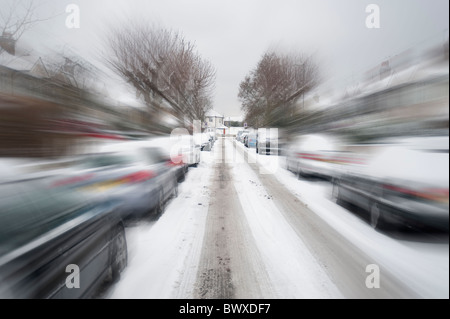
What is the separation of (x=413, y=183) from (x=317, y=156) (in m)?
5.61

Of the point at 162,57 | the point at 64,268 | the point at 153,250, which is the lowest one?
the point at 153,250

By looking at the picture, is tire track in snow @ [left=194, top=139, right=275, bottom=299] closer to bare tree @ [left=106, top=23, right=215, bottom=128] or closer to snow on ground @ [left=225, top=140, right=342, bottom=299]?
snow on ground @ [left=225, top=140, right=342, bottom=299]

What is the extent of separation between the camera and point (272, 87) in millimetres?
30016

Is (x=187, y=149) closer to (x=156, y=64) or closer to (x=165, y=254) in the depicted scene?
(x=165, y=254)

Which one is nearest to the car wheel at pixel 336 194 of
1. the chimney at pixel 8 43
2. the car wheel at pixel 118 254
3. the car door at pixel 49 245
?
the car wheel at pixel 118 254

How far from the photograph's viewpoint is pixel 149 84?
14.3 m

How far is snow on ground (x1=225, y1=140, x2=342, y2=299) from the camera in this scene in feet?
8.18

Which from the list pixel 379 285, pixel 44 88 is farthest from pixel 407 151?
pixel 44 88

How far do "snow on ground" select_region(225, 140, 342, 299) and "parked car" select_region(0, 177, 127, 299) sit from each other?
179cm

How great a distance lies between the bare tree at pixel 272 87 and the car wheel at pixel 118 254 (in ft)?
52.7

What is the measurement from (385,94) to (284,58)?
79.3ft

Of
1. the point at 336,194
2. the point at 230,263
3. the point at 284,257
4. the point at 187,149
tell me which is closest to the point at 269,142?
the point at 187,149
